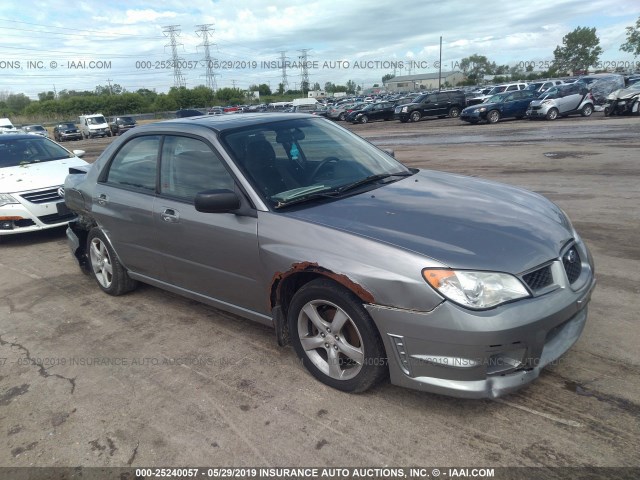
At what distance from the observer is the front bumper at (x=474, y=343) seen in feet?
8.27

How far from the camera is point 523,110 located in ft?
85.9

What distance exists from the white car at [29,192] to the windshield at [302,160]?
463cm

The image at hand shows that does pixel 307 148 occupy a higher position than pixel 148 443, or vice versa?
pixel 307 148

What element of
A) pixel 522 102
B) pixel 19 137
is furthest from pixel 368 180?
pixel 522 102

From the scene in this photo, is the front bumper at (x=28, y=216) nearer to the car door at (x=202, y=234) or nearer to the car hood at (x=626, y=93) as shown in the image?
the car door at (x=202, y=234)

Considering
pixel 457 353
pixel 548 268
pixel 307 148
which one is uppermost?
pixel 307 148

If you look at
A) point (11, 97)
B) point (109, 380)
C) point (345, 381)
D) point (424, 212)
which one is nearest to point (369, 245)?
point (424, 212)

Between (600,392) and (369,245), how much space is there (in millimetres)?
1608

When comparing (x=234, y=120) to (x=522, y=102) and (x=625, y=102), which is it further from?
(x=522, y=102)

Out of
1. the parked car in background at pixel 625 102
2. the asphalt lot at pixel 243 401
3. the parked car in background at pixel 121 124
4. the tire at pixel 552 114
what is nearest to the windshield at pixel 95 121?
the parked car in background at pixel 121 124

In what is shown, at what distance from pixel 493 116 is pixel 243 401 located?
25.7 metres

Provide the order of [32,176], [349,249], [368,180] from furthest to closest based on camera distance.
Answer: [32,176]
[368,180]
[349,249]

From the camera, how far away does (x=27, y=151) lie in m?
8.34

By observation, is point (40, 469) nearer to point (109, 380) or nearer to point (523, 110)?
point (109, 380)
